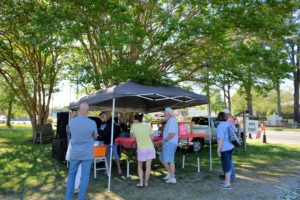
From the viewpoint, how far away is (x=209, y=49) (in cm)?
1093

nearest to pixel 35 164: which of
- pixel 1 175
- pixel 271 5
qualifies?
pixel 1 175

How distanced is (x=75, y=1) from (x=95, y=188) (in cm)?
709

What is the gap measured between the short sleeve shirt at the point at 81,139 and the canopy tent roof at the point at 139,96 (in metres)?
1.78

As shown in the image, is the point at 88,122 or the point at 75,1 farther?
the point at 75,1

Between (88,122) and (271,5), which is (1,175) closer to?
Answer: (88,122)

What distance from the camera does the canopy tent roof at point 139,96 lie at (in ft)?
21.1

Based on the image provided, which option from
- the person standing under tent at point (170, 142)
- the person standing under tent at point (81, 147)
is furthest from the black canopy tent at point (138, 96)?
the person standing under tent at point (81, 147)

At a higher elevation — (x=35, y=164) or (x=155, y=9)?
(x=155, y=9)

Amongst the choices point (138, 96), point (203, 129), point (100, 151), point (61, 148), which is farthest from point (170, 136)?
point (203, 129)

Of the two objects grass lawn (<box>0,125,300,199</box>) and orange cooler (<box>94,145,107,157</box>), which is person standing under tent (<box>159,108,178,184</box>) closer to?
grass lawn (<box>0,125,300,199</box>)

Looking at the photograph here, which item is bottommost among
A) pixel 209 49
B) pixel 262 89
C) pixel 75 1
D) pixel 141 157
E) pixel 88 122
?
pixel 141 157

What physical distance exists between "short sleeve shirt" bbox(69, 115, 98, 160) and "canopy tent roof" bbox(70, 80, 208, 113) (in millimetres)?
1781

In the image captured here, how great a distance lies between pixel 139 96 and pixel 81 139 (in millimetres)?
2652

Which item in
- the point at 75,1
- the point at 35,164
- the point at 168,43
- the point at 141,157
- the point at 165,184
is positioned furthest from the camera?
the point at 168,43
